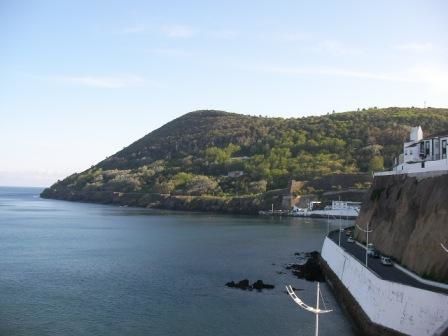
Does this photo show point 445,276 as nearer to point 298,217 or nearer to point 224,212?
point 298,217

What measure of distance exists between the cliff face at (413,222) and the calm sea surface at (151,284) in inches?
194

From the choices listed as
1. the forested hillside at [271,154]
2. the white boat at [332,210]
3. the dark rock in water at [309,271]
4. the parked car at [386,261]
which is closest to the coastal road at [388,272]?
the parked car at [386,261]

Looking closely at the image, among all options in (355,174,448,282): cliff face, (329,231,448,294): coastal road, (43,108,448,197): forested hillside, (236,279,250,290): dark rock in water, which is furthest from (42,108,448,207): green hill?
(329,231,448,294): coastal road

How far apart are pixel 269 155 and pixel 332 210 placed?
4030 cm

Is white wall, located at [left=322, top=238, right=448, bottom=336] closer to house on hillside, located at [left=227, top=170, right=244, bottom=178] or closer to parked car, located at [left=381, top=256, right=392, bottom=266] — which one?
parked car, located at [left=381, top=256, right=392, bottom=266]

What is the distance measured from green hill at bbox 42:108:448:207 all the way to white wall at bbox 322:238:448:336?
3493 inches

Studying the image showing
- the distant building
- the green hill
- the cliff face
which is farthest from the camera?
the distant building

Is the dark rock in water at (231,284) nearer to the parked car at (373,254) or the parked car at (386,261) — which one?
the parked car at (373,254)

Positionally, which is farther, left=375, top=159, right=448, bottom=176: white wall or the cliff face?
left=375, top=159, right=448, bottom=176: white wall

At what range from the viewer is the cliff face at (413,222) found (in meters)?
24.1

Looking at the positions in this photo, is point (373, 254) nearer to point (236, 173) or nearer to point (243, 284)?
point (243, 284)

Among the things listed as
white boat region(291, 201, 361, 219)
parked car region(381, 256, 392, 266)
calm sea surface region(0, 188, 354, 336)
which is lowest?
calm sea surface region(0, 188, 354, 336)

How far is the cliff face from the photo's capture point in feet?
79.2

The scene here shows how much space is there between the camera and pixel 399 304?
2206cm
